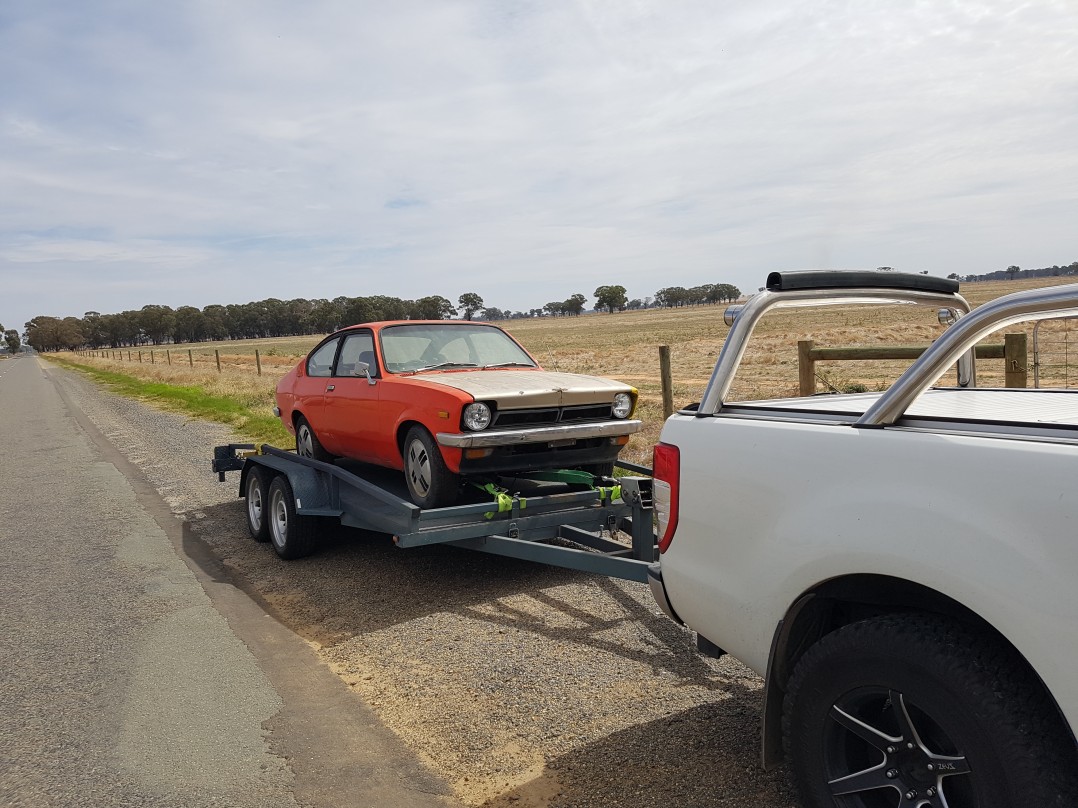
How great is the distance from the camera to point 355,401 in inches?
265

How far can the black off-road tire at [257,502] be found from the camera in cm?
686

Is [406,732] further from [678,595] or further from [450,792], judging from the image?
[678,595]

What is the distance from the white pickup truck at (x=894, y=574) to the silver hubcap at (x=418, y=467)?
2.88m

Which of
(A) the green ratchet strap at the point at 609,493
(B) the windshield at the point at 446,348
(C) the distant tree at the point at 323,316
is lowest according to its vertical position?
(A) the green ratchet strap at the point at 609,493

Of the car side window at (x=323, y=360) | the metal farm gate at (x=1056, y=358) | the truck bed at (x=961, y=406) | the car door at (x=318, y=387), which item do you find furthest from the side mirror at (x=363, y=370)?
the metal farm gate at (x=1056, y=358)

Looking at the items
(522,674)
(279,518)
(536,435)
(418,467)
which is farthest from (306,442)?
(522,674)

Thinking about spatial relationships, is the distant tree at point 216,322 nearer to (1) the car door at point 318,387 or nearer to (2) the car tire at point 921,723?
(1) the car door at point 318,387

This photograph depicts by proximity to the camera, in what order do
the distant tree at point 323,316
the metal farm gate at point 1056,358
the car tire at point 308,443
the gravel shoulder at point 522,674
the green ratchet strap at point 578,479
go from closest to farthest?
the gravel shoulder at point 522,674, the green ratchet strap at point 578,479, the car tire at point 308,443, the metal farm gate at point 1056,358, the distant tree at point 323,316

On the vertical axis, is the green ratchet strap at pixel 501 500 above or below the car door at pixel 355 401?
below

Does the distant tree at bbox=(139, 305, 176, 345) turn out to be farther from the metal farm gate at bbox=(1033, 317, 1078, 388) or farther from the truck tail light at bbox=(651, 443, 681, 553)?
the truck tail light at bbox=(651, 443, 681, 553)

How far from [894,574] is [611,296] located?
168 meters

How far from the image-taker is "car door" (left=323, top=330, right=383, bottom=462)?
650 centimetres

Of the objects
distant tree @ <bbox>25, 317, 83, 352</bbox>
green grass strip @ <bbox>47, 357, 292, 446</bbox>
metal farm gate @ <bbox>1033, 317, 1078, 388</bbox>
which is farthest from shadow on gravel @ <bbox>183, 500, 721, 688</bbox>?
distant tree @ <bbox>25, 317, 83, 352</bbox>

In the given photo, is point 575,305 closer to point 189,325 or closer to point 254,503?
point 189,325
